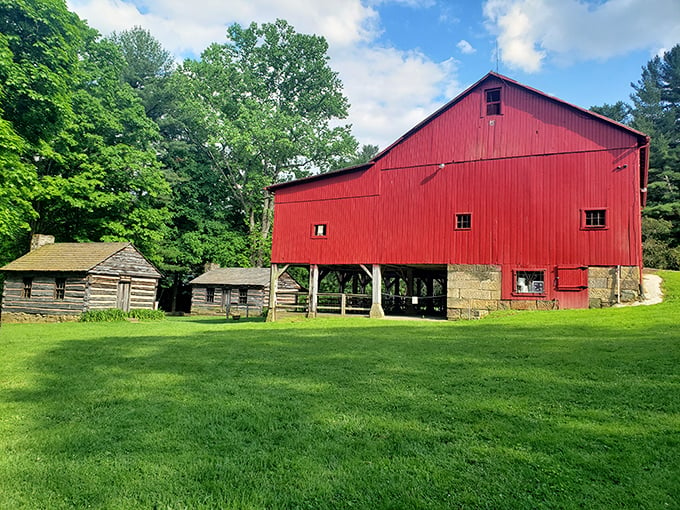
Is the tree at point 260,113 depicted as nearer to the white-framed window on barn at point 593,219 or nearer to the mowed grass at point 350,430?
the white-framed window on barn at point 593,219

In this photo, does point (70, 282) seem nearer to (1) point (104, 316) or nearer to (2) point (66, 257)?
(2) point (66, 257)

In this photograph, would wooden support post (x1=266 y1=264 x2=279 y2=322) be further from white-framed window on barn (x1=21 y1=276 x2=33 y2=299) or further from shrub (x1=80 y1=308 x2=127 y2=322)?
white-framed window on barn (x1=21 y1=276 x2=33 y2=299)

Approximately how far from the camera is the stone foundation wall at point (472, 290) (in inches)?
783

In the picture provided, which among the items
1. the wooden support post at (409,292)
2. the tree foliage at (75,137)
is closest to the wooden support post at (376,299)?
the wooden support post at (409,292)

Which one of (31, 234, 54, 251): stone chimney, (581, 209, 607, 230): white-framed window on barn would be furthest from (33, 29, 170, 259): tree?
(581, 209, 607, 230): white-framed window on barn

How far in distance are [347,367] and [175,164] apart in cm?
3743

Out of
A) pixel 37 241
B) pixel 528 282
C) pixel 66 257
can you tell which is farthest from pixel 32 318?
pixel 528 282

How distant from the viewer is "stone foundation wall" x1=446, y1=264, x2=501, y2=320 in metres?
19.9

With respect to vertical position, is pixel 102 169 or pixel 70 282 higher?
pixel 102 169

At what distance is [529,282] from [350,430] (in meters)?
16.6

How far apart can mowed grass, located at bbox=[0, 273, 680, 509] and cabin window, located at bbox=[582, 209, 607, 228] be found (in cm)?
1045

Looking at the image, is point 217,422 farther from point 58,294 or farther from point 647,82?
point 647,82

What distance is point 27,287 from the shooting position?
86.5 feet

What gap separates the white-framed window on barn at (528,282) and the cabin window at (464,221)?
111 inches
